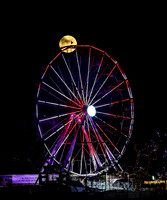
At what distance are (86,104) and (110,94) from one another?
6.73ft

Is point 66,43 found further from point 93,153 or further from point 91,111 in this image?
point 93,153

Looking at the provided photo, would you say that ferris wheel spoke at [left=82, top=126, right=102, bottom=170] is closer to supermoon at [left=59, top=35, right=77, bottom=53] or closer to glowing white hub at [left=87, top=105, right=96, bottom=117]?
glowing white hub at [left=87, top=105, right=96, bottom=117]

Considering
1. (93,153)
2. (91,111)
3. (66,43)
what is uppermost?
(66,43)

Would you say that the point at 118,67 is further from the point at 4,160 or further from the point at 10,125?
the point at 4,160

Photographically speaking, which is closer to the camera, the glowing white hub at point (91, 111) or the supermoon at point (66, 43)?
the glowing white hub at point (91, 111)

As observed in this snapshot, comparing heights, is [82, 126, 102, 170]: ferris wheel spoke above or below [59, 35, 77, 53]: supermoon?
below

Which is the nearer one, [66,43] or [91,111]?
[91,111]

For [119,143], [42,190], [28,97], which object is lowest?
[42,190]

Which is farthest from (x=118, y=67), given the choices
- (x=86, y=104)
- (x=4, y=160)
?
(x=4, y=160)

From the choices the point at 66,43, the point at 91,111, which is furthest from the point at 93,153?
the point at 66,43

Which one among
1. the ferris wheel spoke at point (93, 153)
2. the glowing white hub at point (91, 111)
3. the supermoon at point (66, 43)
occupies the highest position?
the supermoon at point (66, 43)

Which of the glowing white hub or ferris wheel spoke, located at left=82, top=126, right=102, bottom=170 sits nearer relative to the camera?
the glowing white hub

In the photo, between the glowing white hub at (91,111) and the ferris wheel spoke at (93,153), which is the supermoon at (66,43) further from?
the ferris wheel spoke at (93,153)

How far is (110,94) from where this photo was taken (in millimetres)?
21766
